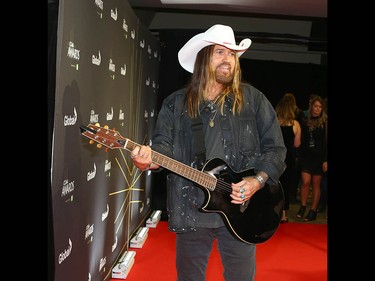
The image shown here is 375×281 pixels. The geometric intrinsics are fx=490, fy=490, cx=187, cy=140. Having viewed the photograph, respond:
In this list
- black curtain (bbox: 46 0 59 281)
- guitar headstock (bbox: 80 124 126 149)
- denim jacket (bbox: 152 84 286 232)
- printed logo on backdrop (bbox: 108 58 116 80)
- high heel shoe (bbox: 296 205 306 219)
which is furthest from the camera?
high heel shoe (bbox: 296 205 306 219)

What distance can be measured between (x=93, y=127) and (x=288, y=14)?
5.33 m

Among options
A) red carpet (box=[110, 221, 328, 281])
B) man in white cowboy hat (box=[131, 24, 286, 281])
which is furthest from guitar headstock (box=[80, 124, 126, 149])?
red carpet (box=[110, 221, 328, 281])

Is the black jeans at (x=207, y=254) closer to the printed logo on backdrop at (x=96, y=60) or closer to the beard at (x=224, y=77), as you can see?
the beard at (x=224, y=77)

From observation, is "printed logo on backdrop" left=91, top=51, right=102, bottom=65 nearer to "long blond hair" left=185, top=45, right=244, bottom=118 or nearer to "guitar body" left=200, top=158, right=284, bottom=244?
"long blond hair" left=185, top=45, right=244, bottom=118

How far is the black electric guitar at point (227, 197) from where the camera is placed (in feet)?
8.77

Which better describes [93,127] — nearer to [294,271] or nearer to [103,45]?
[103,45]

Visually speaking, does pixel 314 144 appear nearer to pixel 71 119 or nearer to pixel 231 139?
pixel 231 139

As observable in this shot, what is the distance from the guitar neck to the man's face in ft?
1.78

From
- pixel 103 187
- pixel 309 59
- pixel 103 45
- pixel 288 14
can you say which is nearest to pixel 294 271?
pixel 103 187

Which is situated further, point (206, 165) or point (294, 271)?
point (294, 271)

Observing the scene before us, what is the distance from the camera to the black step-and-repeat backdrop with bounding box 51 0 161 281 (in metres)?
2.59

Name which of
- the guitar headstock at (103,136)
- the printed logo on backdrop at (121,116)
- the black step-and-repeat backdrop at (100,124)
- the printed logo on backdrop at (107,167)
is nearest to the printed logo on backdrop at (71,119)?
the black step-and-repeat backdrop at (100,124)

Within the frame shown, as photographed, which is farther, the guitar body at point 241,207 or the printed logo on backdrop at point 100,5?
the printed logo on backdrop at point 100,5

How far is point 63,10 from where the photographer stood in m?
2.47
